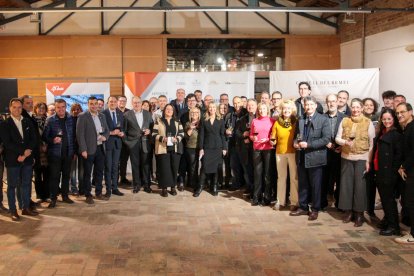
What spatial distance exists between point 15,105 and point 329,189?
441 cm

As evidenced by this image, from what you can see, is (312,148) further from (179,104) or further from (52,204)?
(52,204)

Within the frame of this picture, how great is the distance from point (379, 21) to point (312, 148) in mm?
6516

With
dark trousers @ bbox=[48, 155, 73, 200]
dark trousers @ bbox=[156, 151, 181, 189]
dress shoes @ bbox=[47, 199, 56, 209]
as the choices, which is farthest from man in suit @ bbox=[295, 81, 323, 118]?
dress shoes @ bbox=[47, 199, 56, 209]

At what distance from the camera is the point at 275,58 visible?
13.0m

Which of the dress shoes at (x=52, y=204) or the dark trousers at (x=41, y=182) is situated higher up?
the dark trousers at (x=41, y=182)

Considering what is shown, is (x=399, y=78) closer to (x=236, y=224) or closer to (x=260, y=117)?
(x=260, y=117)

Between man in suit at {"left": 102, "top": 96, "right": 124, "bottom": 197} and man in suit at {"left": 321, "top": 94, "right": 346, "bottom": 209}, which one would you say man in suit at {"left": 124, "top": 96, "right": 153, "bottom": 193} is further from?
man in suit at {"left": 321, "top": 94, "right": 346, "bottom": 209}

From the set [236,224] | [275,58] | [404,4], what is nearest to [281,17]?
[275,58]

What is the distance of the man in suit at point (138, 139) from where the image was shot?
6.75m

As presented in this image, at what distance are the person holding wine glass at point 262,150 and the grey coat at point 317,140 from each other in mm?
→ 676

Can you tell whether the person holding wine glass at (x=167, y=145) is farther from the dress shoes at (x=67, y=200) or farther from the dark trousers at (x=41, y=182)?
the dark trousers at (x=41, y=182)

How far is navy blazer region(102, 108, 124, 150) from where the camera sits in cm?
646

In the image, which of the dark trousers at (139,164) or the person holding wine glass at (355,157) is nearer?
the person holding wine glass at (355,157)

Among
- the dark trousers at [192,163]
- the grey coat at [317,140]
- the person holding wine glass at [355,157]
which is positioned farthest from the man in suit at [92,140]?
the person holding wine glass at [355,157]
